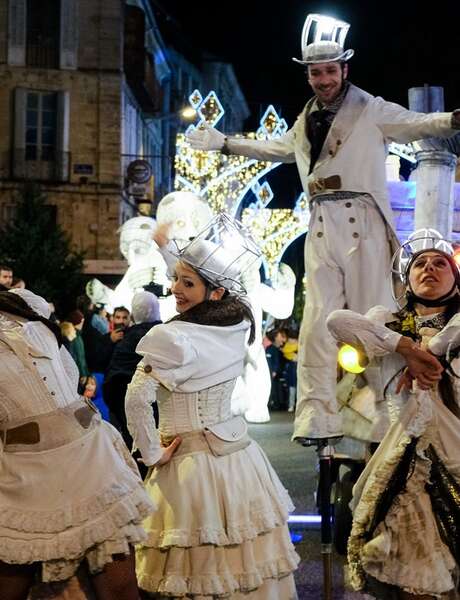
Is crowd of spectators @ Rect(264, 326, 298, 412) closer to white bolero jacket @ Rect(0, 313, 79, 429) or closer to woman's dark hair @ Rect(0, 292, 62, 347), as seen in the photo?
woman's dark hair @ Rect(0, 292, 62, 347)

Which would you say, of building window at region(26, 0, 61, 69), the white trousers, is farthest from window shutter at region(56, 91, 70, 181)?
the white trousers

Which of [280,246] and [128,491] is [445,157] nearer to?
[128,491]

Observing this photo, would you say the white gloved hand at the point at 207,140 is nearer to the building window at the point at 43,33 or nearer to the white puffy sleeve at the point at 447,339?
the white puffy sleeve at the point at 447,339

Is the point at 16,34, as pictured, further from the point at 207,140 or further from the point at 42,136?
the point at 207,140

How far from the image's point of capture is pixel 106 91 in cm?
2845

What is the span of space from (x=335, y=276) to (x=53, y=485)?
230cm

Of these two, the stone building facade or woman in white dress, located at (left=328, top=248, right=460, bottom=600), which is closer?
woman in white dress, located at (left=328, top=248, right=460, bottom=600)

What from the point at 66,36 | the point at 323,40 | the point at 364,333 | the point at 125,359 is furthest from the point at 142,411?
the point at 66,36

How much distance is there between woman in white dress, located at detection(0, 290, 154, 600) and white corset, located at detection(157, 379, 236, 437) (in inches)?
16.9

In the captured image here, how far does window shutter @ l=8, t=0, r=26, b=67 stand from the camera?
28062mm

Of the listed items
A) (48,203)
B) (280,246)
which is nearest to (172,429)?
(280,246)

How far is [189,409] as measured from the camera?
13.4 feet

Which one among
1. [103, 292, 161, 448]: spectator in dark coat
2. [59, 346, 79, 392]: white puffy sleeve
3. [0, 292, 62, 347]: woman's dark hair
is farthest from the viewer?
[103, 292, 161, 448]: spectator in dark coat

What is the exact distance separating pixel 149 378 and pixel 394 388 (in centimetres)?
109
